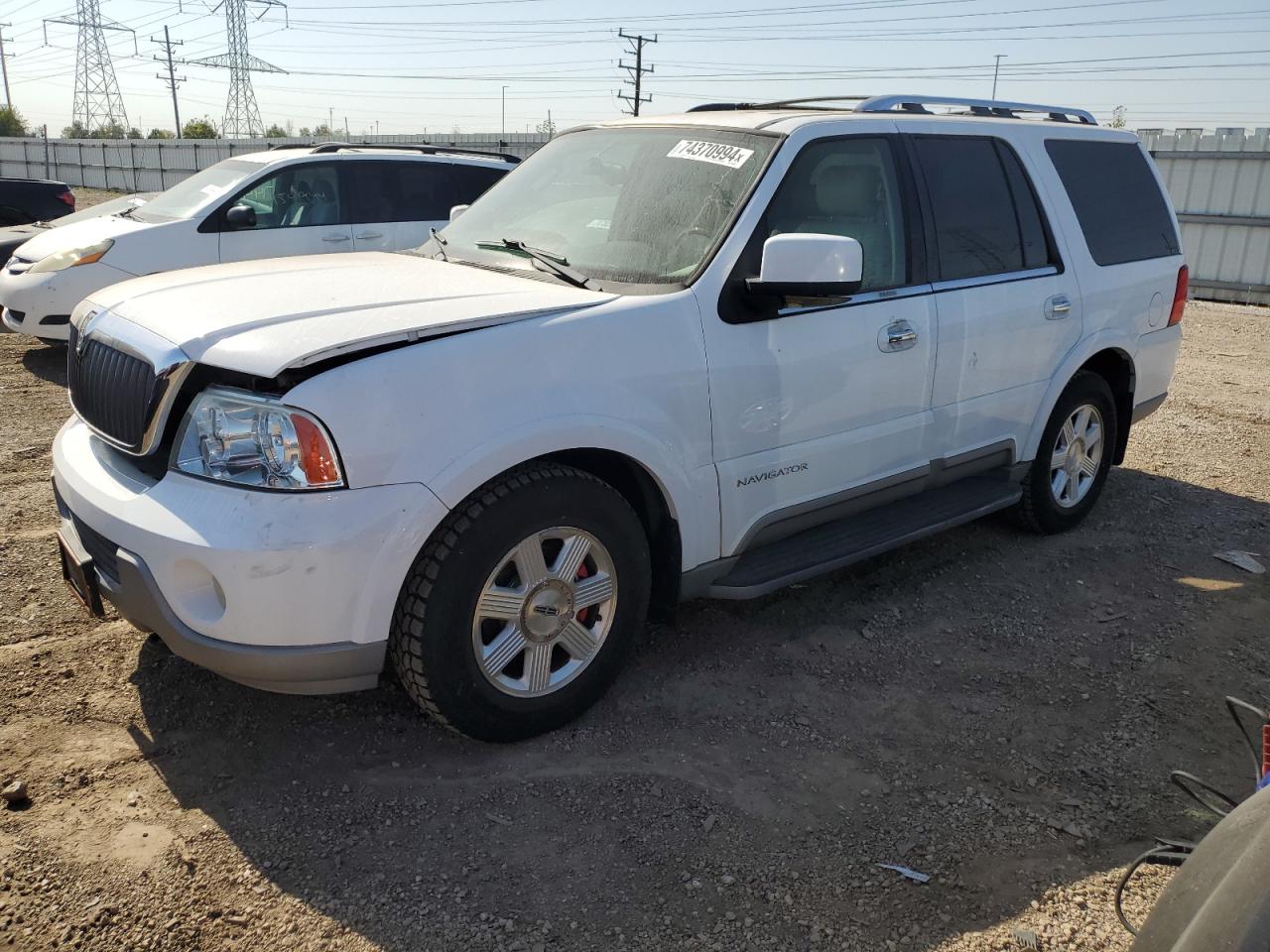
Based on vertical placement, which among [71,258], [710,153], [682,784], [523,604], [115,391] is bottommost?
[682,784]

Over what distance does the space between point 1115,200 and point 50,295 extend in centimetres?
733

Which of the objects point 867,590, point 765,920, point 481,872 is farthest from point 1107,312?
point 481,872

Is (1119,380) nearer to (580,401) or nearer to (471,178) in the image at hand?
(580,401)

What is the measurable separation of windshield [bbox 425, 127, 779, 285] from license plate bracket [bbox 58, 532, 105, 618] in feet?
5.57

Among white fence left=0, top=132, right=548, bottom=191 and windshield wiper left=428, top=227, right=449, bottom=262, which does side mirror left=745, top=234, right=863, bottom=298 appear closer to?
windshield wiper left=428, top=227, right=449, bottom=262

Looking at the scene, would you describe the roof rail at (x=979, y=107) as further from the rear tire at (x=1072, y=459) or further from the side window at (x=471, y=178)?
the side window at (x=471, y=178)

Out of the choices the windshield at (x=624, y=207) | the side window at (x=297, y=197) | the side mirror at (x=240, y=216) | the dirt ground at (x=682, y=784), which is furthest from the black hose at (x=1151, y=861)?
the side window at (x=297, y=197)

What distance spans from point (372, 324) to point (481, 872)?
1495 mm

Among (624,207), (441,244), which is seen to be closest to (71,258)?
(441,244)

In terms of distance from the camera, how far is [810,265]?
3291 millimetres

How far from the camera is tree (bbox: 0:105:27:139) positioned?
59.2m

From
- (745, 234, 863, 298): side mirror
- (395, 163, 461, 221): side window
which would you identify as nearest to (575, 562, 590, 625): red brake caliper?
(745, 234, 863, 298): side mirror

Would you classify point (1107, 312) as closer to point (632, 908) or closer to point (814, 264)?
point (814, 264)

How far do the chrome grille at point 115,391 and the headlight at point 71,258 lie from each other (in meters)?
5.21
